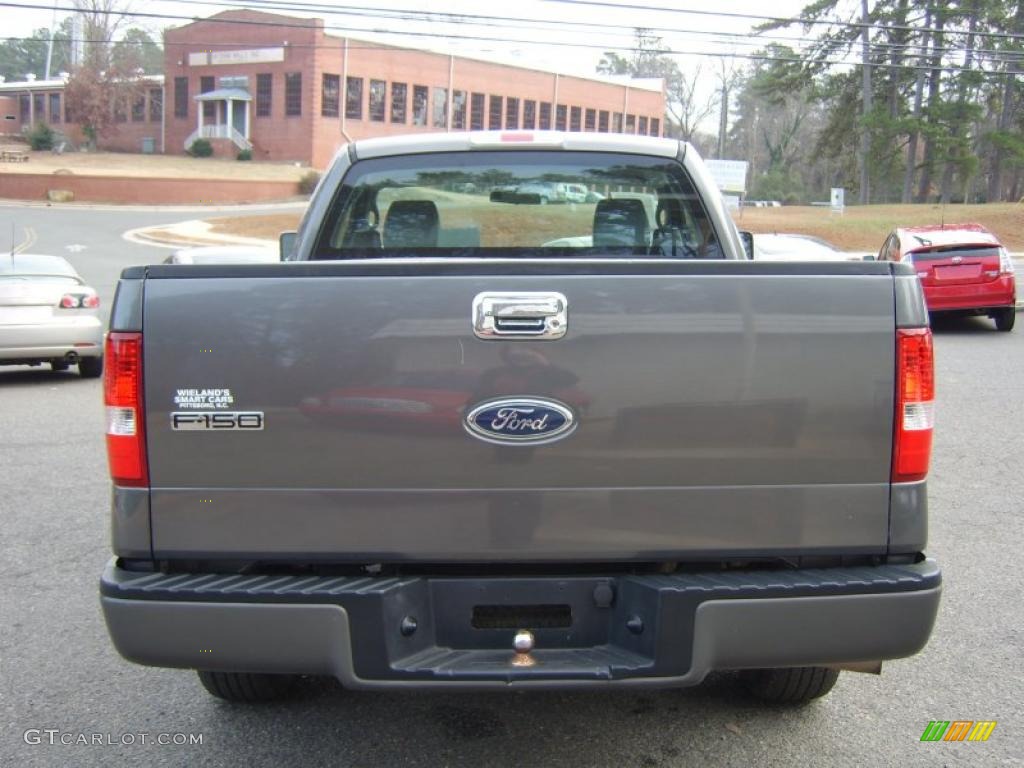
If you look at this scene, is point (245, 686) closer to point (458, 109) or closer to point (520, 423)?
point (520, 423)

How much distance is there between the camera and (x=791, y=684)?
367cm

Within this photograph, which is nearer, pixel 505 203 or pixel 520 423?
pixel 520 423

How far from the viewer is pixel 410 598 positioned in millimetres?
2842

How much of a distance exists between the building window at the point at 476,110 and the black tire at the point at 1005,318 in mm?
57995

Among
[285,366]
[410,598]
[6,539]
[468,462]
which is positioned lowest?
[6,539]

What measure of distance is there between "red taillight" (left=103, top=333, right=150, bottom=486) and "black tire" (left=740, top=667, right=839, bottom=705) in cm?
227

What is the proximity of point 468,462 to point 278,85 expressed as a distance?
66.3 m

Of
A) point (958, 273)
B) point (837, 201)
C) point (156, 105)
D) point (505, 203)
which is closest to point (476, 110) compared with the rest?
point (156, 105)

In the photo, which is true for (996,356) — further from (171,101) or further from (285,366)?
(171,101)

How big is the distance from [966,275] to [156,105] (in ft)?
230

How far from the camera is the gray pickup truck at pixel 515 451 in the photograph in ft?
9.10

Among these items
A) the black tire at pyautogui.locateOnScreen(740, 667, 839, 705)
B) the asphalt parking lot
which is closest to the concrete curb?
the asphalt parking lot

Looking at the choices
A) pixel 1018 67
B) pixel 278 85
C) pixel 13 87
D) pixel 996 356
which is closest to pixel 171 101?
pixel 278 85

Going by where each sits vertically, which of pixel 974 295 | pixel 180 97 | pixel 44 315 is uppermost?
pixel 180 97
